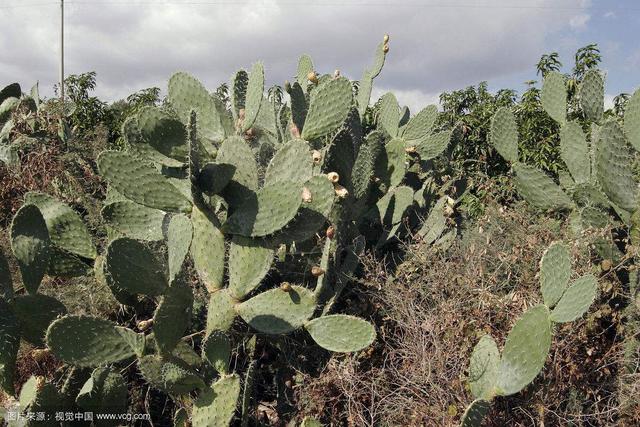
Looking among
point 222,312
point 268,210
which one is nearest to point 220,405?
point 222,312

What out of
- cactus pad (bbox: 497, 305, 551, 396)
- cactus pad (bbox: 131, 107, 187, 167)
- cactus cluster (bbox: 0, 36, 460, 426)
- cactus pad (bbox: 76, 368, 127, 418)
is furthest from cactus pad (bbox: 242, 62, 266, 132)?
cactus pad (bbox: 497, 305, 551, 396)

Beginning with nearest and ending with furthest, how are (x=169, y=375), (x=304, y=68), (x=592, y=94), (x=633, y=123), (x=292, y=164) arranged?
1. (x=169, y=375)
2. (x=292, y=164)
3. (x=633, y=123)
4. (x=592, y=94)
5. (x=304, y=68)

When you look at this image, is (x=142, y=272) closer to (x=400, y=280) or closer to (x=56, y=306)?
(x=56, y=306)

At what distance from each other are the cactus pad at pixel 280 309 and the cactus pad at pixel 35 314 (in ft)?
2.49

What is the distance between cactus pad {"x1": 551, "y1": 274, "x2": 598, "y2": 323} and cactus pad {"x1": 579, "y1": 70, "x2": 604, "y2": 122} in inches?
49.1

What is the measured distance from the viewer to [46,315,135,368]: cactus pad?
2121mm

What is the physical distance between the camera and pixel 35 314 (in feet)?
7.77

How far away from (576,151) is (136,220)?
2137mm

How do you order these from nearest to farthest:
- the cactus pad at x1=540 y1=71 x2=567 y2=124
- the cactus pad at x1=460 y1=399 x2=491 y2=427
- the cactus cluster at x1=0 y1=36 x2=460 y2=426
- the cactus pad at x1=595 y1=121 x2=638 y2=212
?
1. the cactus pad at x1=460 y1=399 x2=491 y2=427
2. the cactus cluster at x1=0 y1=36 x2=460 y2=426
3. the cactus pad at x1=595 y1=121 x2=638 y2=212
4. the cactus pad at x1=540 y1=71 x2=567 y2=124

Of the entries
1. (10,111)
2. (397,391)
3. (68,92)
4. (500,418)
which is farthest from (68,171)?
(68,92)

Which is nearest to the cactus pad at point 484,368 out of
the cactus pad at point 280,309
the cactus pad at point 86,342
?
the cactus pad at point 280,309

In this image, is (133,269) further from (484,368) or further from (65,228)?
(484,368)

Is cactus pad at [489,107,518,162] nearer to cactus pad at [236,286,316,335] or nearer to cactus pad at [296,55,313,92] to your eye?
cactus pad at [296,55,313,92]

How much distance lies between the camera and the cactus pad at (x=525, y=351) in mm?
1976
